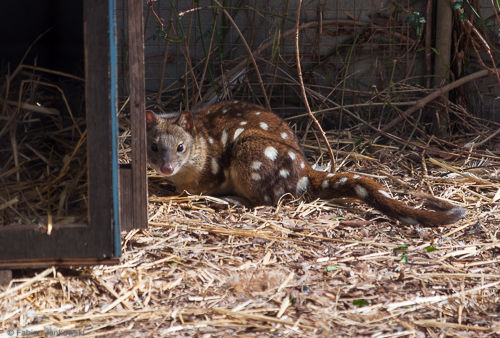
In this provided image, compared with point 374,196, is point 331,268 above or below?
below

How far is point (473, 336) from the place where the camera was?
2.88m

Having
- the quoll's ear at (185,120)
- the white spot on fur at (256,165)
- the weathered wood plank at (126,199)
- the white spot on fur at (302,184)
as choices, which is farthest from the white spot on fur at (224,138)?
the weathered wood plank at (126,199)

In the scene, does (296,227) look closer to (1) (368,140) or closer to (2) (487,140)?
(1) (368,140)

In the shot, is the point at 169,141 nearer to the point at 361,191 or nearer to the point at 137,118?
the point at 137,118

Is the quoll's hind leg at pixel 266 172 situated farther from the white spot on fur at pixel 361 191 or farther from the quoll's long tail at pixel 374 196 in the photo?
the white spot on fur at pixel 361 191

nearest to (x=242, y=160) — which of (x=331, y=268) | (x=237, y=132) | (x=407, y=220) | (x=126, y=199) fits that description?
(x=237, y=132)

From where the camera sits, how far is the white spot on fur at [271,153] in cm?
473

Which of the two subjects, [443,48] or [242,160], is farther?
[443,48]

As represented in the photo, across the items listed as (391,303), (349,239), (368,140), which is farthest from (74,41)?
(368,140)

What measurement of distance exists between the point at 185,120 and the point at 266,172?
0.80 m

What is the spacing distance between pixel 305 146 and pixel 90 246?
3204mm

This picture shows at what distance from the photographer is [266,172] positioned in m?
4.70

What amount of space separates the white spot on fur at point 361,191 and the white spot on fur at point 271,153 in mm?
653

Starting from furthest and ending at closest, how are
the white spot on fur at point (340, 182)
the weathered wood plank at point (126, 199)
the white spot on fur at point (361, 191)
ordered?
the white spot on fur at point (340, 182), the white spot on fur at point (361, 191), the weathered wood plank at point (126, 199)
